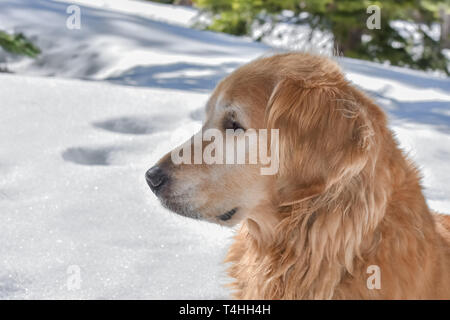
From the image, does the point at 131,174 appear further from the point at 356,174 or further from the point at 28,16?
the point at 28,16

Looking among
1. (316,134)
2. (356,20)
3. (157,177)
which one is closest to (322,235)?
(316,134)

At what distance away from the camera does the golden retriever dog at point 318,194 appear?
2236mm

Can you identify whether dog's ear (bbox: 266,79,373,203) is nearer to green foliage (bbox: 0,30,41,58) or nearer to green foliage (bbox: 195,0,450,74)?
green foliage (bbox: 0,30,41,58)

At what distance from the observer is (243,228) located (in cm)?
271

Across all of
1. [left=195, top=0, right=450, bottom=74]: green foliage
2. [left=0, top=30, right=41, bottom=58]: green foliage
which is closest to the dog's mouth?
[left=0, top=30, right=41, bottom=58]: green foliage

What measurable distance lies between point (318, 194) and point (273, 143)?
0.29 m

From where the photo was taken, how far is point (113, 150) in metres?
4.75

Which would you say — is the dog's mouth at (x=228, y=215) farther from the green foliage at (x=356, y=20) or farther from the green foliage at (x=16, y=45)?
the green foliage at (x=356, y=20)

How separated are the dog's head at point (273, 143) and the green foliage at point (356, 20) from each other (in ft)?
25.9

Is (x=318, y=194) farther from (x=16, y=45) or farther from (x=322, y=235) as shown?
(x=16, y=45)

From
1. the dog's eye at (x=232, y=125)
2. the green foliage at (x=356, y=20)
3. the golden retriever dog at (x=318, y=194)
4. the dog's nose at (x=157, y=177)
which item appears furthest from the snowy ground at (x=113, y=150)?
the green foliage at (x=356, y=20)

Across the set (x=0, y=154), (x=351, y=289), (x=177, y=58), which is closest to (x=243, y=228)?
(x=351, y=289)

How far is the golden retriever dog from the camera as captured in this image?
7.34 feet
